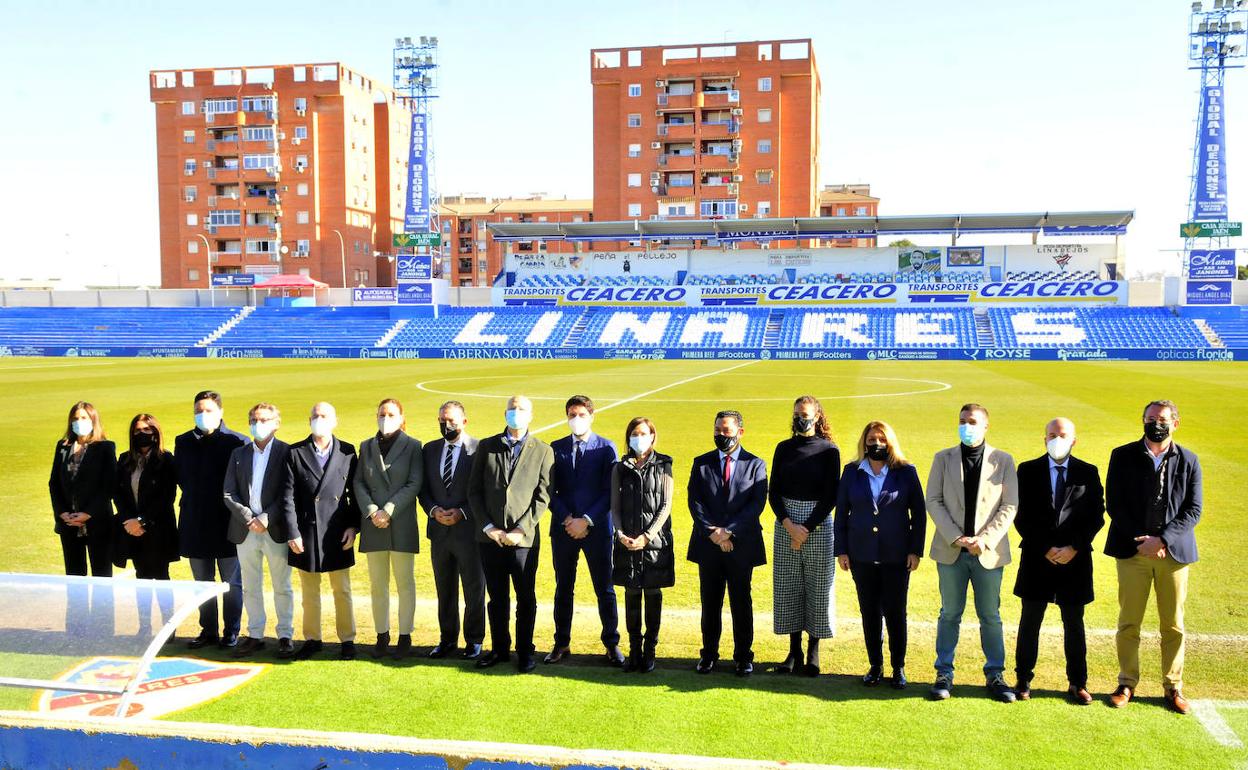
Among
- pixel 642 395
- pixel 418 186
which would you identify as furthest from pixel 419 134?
pixel 642 395

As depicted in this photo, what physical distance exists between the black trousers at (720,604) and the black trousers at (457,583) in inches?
70.3

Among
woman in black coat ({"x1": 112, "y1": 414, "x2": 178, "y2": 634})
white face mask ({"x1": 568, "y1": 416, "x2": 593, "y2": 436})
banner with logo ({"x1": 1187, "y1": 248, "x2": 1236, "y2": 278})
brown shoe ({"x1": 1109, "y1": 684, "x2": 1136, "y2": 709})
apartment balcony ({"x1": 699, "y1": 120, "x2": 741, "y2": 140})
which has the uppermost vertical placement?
apartment balcony ({"x1": 699, "y1": 120, "x2": 741, "y2": 140})

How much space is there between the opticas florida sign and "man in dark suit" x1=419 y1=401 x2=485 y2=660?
5460cm

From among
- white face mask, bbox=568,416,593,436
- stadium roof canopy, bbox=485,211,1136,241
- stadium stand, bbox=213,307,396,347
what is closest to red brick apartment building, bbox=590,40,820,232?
stadium roof canopy, bbox=485,211,1136,241

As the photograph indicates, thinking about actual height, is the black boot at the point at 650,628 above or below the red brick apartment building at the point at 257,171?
below

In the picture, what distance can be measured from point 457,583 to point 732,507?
7.62 ft

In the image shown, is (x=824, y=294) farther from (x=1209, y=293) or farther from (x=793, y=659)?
(x=793, y=659)

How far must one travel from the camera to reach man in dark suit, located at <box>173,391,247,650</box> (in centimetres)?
780

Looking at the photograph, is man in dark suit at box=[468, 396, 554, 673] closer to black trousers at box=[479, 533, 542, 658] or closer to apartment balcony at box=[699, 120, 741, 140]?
black trousers at box=[479, 533, 542, 658]

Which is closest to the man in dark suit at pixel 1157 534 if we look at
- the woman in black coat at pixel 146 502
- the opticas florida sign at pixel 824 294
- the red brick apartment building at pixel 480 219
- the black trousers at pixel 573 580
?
the black trousers at pixel 573 580

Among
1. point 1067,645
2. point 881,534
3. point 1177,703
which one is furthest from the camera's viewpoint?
point 881,534

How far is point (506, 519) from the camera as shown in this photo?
7.29 m

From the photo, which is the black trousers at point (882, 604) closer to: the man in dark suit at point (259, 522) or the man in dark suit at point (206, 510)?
the man in dark suit at point (259, 522)

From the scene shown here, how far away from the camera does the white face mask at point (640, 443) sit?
738 cm
